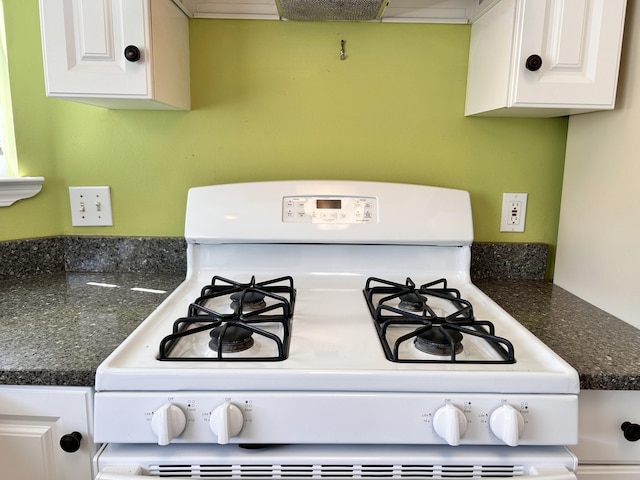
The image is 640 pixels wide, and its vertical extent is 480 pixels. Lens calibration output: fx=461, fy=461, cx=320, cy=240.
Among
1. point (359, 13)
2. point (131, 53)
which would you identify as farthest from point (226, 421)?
point (359, 13)

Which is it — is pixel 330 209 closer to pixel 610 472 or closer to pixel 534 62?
pixel 534 62

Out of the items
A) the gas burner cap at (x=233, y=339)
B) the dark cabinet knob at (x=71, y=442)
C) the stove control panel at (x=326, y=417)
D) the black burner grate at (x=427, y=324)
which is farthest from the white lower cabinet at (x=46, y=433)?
the black burner grate at (x=427, y=324)

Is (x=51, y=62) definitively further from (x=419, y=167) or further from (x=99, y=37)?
(x=419, y=167)

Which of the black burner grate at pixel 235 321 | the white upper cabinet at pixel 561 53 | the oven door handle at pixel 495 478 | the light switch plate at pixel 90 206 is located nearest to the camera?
the oven door handle at pixel 495 478

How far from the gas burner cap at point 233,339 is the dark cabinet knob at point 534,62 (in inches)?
32.1

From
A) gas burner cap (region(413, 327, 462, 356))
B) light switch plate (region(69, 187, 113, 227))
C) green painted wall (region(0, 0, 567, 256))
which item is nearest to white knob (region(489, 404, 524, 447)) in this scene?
gas burner cap (region(413, 327, 462, 356))

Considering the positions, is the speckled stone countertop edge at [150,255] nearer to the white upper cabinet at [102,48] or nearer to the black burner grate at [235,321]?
the black burner grate at [235,321]

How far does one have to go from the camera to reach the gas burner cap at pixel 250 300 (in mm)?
1028

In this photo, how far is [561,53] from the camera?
101 centimetres

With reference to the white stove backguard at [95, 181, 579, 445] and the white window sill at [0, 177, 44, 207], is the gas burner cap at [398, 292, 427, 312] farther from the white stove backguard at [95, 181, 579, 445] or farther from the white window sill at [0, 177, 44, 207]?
the white window sill at [0, 177, 44, 207]

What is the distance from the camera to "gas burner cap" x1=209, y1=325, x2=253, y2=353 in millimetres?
822

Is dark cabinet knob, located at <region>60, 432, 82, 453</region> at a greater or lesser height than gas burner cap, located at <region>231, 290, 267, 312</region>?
lesser

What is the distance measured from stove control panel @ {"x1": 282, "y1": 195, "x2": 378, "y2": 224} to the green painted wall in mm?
166

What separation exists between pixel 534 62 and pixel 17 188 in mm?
1364
